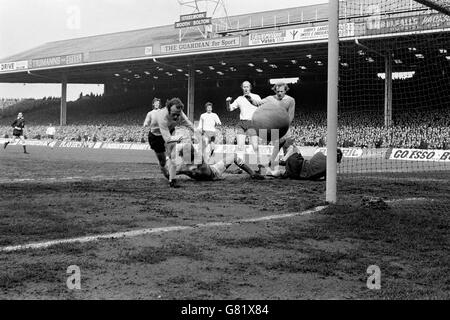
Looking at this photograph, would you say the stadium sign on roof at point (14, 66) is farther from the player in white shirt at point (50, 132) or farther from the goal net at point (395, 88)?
the goal net at point (395, 88)

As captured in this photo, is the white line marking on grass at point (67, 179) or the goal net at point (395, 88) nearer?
the white line marking on grass at point (67, 179)

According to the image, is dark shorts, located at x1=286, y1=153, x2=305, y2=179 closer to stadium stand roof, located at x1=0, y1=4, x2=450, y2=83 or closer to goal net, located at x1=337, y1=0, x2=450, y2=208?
goal net, located at x1=337, y1=0, x2=450, y2=208

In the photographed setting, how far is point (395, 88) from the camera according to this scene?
33.4 m

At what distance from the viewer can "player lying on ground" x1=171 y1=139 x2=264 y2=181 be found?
987cm

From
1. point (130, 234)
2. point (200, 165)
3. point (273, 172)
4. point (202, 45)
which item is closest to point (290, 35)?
point (202, 45)

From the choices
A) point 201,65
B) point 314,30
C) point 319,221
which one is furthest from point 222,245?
point 201,65

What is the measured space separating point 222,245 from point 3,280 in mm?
1849

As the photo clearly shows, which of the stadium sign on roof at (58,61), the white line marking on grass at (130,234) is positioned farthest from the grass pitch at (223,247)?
the stadium sign on roof at (58,61)

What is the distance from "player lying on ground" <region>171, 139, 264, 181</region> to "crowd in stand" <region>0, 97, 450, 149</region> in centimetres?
1478

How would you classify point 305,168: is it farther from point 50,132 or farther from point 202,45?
point 50,132

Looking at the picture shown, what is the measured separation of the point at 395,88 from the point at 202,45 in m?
12.2

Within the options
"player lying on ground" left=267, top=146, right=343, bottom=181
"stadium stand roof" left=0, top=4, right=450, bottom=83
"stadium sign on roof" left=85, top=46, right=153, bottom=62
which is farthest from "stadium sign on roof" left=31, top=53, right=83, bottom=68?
"player lying on ground" left=267, top=146, right=343, bottom=181

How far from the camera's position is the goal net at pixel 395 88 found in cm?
2117
